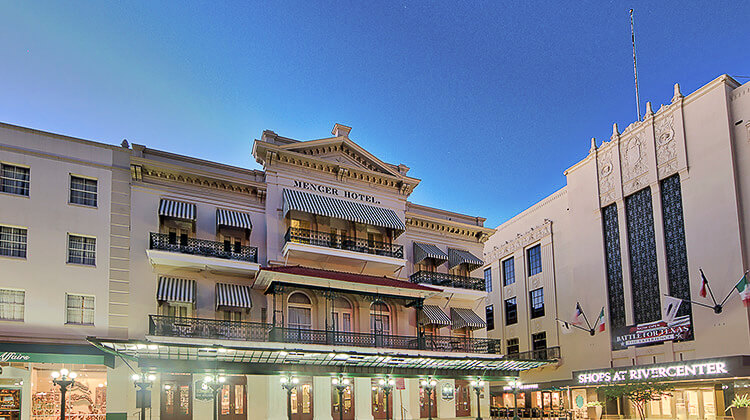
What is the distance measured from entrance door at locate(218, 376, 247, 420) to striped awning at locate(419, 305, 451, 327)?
10084 mm

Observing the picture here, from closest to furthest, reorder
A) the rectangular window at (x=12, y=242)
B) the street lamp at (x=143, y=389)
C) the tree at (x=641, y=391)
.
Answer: the street lamp at (x=143, y=389) → the rectangular window at (x=12, y=242) → the tree at (x=641, y=391)

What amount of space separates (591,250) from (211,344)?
26.8 metres

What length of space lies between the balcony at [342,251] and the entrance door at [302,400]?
599 centimetres

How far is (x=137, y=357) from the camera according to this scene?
2550 cm

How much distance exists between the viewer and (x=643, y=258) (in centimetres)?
3812

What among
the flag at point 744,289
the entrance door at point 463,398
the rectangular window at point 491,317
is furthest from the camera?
the rectangular window at point 491,317

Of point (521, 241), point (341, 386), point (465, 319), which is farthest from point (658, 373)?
point (341, 386)

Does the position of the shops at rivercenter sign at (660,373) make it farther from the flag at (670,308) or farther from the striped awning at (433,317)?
the striped awning at (433,317)

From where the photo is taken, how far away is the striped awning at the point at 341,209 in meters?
31.4

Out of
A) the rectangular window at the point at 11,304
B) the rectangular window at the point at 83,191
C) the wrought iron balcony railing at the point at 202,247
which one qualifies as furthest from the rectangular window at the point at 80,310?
the rectangular window at the point at 83,191

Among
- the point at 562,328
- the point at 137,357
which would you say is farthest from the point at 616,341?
the point at 137,357

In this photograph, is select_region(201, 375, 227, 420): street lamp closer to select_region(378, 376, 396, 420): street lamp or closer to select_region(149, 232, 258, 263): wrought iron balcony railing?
select_region(149, 232, 258, 263): wrought iron balcony railing

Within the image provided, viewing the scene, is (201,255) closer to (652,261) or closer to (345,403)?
(345,403)

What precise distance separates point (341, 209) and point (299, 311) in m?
5.59
